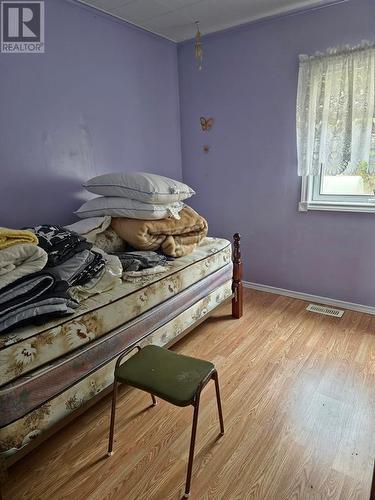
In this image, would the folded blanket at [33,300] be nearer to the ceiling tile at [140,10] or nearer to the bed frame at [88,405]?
the bed frame at [88,405]

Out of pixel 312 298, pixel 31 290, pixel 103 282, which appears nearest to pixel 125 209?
pixel 103 282

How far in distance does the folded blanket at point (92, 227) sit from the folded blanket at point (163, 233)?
0.06 metres

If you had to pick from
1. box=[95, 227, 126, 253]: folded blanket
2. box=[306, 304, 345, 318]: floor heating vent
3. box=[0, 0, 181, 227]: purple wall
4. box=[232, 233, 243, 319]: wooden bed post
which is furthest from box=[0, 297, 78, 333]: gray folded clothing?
box=[306, 304, 345, 318]: floor heating vent

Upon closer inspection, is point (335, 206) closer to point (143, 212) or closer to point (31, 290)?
point (143, 212)

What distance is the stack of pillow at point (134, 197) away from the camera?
6.90ft

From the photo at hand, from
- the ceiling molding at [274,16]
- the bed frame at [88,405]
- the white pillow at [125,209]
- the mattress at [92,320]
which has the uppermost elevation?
the ceiling molding at [274,16]

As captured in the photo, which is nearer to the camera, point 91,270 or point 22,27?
point 91,270

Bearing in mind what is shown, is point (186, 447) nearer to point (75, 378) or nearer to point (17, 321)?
point (75, 378)

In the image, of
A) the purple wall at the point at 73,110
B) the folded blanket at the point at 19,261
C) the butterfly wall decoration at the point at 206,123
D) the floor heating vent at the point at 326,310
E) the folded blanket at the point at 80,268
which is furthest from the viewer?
the butterfly wall decoration at the point at 206,123

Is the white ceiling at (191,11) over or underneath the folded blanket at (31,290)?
over

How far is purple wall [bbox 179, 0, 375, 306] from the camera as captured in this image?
253cm

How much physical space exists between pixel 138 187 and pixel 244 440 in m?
1.54

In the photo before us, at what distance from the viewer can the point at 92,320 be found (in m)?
1.46

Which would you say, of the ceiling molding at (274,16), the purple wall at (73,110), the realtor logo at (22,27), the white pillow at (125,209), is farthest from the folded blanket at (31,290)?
the ceiling molding at (274,16)
